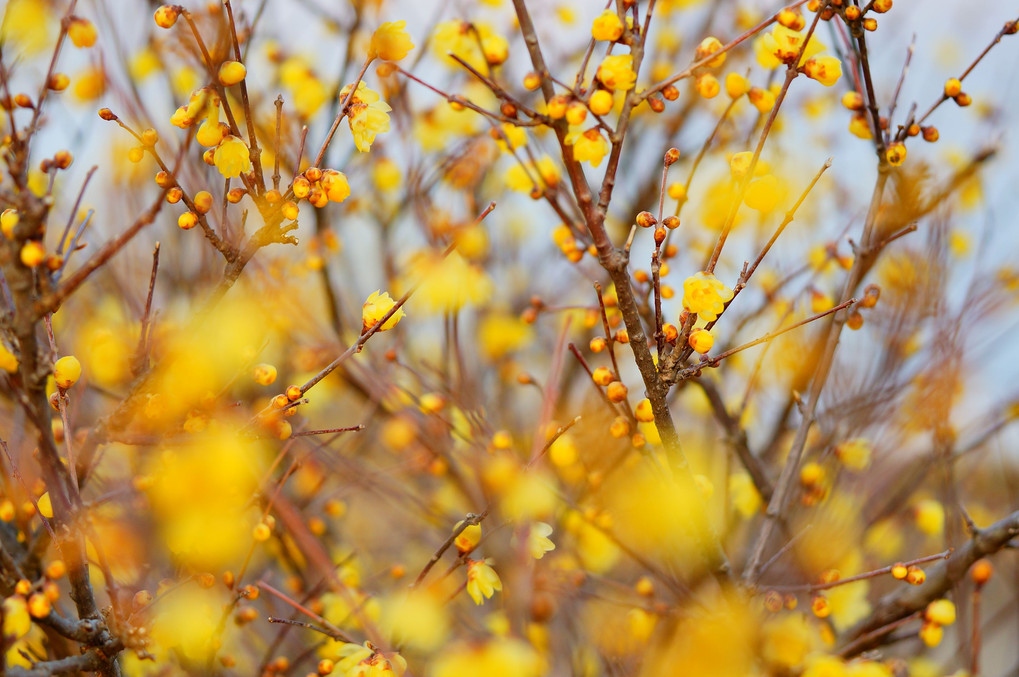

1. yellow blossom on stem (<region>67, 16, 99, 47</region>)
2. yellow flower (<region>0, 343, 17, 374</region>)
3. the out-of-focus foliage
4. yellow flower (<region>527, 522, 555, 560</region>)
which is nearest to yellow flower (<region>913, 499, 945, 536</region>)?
the out-of-focus foliage

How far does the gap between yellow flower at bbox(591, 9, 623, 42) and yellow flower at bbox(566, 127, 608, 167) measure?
0.69 feet

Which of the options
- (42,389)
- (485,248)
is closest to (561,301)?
(485,248)

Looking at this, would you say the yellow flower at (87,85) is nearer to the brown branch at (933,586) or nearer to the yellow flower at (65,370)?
the yellow flower at (65,370)

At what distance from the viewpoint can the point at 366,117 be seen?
173 centimetres

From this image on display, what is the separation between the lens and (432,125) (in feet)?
12.7

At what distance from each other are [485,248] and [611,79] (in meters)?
2.66

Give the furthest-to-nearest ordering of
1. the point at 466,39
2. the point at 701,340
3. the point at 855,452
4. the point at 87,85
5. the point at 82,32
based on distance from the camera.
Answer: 1. the point at 87,85
2. the point at 855,452
3. the point at 466,39
4. the point at 82,32
5. the point at 701,340

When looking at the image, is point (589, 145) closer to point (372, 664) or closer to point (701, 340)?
point (701, 340)

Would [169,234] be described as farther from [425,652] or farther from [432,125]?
[425,652]

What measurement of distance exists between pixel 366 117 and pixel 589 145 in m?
0.56

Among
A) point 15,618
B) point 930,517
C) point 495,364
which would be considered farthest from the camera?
point 495,364

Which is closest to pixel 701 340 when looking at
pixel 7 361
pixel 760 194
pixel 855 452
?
pixel 760 194

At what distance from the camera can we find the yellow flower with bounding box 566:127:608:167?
66.0 inches

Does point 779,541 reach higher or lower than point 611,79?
lower
